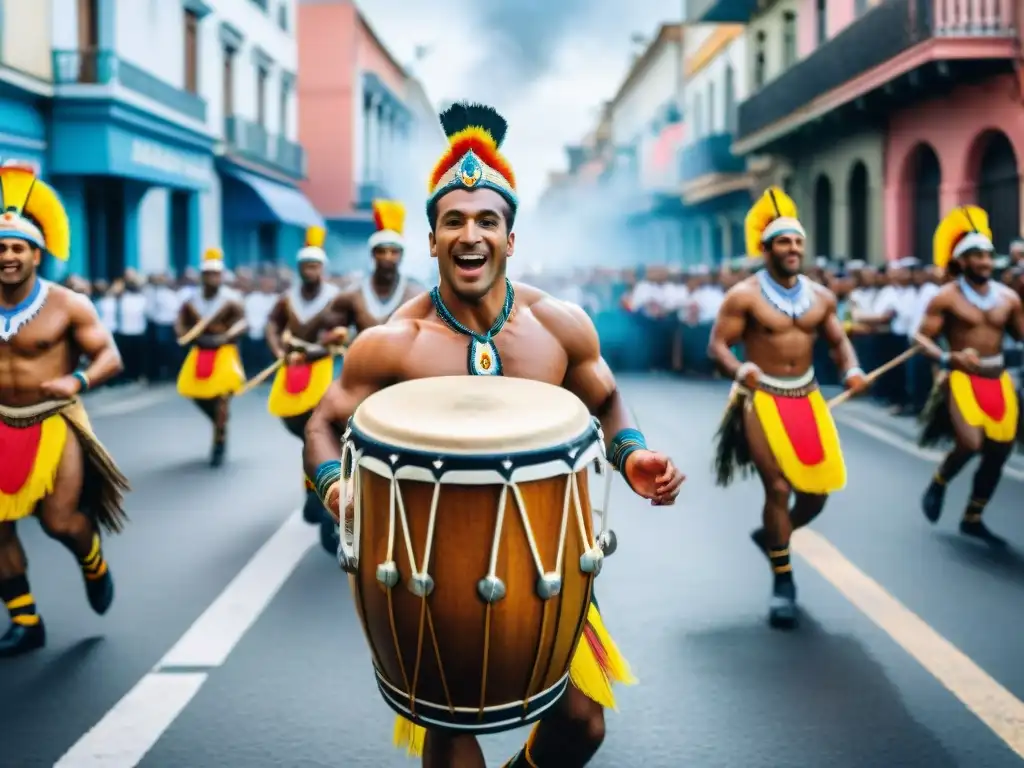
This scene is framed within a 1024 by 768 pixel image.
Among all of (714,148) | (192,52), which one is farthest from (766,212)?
(714,148)

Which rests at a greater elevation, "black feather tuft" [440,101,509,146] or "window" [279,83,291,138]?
"window" [279,83,291,138]

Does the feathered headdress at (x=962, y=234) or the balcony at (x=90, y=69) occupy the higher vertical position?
the balcony at (x=90, y=69)

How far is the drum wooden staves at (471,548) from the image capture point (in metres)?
2.74

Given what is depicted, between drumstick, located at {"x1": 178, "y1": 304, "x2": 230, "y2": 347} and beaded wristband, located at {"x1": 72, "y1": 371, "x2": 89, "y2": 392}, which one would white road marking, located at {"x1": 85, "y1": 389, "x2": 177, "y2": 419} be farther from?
beaded wristband, located at {"x1": 72, "y1": 371, "x2": 89, "y2": 392}

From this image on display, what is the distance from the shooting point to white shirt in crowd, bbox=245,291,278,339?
19.9 meters

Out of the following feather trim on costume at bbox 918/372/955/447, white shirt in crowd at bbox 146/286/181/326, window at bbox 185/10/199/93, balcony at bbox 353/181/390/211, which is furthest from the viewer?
balcony at bbox 353/181/390/211

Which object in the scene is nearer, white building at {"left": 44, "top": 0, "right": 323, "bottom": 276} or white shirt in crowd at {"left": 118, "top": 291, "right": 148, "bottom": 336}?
white shirt in crowd at {"left": 118, "top": 291, "right": 148, "bottom": 336}

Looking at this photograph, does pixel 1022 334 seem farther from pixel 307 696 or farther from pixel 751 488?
pixel 307 696

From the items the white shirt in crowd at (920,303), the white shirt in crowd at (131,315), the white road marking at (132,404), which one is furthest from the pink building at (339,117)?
the white shirt in crowd at (920,303)

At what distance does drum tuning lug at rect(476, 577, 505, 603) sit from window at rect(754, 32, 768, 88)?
95.2 feet

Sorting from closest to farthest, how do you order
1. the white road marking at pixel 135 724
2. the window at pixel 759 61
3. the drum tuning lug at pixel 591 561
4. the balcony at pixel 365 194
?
1. the drum tuning lug at pixel 591 561
2. the white road marking at pixel 135 724
3. the window at pixel 759 61
4. the balcony at pixel 365 194

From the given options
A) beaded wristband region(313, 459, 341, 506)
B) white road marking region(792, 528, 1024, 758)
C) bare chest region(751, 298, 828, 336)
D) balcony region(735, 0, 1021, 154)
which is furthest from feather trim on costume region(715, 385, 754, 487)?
balcony region(735, 0, 1021, 154)

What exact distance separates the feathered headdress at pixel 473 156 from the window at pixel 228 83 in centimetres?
2944

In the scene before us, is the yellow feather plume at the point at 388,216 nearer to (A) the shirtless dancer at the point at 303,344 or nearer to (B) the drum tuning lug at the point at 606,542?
(A) the shirtless dancer at the point at 303,344
